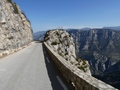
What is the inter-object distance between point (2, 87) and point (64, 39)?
7709 centimetres

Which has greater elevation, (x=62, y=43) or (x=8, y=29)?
(x=8, y=29)

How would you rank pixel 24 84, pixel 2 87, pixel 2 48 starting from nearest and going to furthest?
pixel 2 87 < pixel 24 84 < pixel 2 48

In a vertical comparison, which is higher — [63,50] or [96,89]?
[96,89]

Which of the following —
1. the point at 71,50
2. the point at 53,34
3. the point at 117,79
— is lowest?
the point at 117,79

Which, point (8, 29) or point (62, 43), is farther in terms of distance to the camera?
point (62, 43)

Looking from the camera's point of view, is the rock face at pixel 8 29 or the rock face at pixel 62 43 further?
the rock face at pixel 62 43

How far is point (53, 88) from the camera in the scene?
27.1 ft

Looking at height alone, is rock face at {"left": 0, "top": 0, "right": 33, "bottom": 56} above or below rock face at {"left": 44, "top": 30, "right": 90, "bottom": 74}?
above

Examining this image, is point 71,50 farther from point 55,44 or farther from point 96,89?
point 96,89

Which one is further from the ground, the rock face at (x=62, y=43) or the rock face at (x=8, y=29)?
the rock face at (x=8, y=29)

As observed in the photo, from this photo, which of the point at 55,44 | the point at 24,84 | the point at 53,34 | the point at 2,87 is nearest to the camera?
the point at 2,87

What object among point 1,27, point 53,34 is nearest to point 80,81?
point 1,27

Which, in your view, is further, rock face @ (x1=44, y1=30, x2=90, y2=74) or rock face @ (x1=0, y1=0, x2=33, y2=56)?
rock face @ (x1=44, y1=30, x2=90, y2=74)

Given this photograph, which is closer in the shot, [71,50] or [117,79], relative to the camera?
[71,50]
